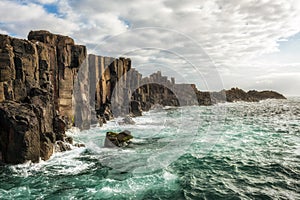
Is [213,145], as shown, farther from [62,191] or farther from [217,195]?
[62,191]

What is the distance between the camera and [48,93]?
27.6 meters

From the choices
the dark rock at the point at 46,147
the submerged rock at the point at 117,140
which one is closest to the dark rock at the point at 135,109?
the submerged rock at the point at 117,140

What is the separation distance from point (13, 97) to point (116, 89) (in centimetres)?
4522

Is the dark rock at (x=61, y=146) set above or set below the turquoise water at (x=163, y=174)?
above

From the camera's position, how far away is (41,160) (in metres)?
20.2

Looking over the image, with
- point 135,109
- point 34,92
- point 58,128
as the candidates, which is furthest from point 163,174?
point 135,109

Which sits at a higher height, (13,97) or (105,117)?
(13,97)

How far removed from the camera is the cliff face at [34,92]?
1892 centimetres

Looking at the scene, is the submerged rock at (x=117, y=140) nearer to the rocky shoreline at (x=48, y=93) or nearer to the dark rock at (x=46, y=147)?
the rocky shoreline at (x=48, y=93)

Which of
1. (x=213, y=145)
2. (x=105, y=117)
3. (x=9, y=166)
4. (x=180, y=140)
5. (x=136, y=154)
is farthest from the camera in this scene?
(x=105, y=117)

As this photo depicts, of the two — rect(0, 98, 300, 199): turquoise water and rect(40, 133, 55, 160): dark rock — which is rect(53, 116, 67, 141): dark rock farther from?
rect(40, 133, 55, 160): dark rock

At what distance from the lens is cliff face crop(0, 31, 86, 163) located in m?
18.9

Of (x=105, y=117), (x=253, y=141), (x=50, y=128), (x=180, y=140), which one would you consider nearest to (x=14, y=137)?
(x=50, y=128)

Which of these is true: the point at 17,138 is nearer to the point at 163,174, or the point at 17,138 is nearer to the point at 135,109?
the point at 163,174
